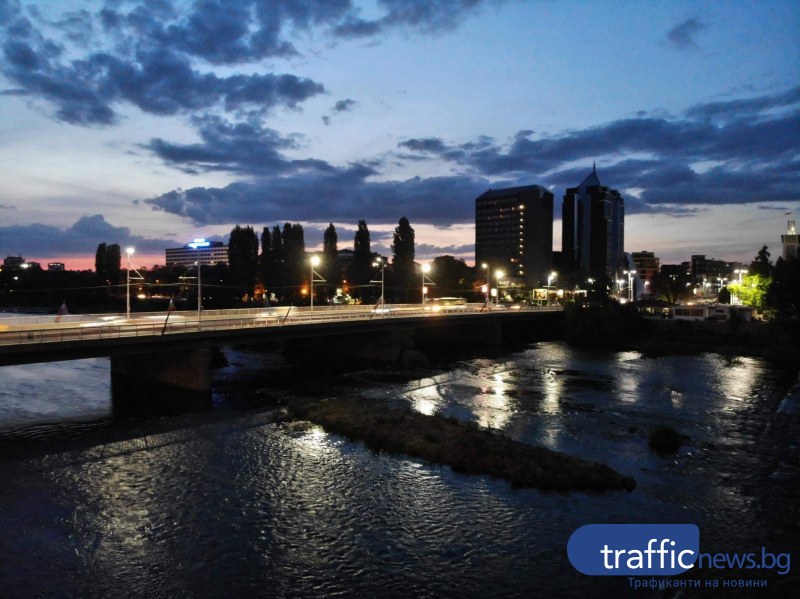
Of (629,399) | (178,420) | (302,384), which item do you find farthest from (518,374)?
(178,420)

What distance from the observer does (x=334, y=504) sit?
2270 centimetres

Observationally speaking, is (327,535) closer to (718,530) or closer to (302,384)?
(718,530)

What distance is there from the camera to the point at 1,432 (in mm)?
32969

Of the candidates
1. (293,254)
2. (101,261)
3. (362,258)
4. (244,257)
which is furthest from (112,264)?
(362,258)

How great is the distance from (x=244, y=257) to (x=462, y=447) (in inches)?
5119

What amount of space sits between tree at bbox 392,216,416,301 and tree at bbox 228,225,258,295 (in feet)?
136

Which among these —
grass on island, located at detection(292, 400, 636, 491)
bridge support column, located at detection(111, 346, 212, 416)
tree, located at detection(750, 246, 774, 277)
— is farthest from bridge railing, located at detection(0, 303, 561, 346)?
tree, located at detection(750, 246, 774, 277)

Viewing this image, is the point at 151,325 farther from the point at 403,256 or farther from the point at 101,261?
the point at 101,261

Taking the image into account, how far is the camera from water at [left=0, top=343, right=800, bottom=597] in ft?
56.6

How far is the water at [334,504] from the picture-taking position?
17266 millimetres

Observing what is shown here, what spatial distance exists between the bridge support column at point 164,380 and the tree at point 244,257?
3968 inches

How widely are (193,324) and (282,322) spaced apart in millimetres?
9894

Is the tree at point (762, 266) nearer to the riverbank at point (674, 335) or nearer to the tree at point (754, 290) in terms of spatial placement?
the tree at point (754, 290)

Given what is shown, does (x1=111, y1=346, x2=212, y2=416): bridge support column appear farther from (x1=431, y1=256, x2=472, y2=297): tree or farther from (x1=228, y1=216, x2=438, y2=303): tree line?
(x1=431, y1=256, x2=472, y2=297): tree
